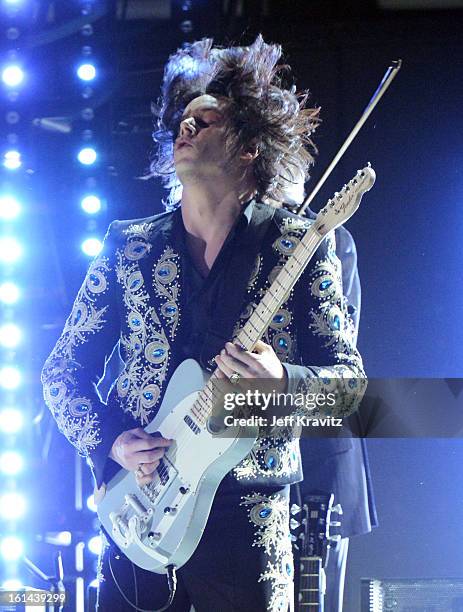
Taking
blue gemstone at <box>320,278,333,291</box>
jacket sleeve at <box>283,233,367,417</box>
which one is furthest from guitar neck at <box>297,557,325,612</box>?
blue gemstone at <box>320,278,333,291</box>

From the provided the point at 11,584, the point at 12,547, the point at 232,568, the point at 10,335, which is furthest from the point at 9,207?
the point at 232,568

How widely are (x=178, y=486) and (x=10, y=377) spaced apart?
2.20ft

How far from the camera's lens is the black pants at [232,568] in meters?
2.07

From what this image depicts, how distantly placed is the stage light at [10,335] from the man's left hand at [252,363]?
667 millimetres

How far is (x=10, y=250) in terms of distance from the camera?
257 cm

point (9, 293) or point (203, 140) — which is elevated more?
point (203, 140)

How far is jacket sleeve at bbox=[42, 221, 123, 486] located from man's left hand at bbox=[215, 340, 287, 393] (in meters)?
0.31

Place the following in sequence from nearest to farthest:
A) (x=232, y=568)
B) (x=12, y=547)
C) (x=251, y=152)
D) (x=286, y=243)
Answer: (x=232, y=568) → (x=286, y=243) → (x=251, y=152) → (x=12, y=547)

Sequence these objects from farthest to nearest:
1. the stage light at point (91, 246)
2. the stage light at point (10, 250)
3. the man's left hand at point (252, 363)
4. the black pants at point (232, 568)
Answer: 1. the stage light at point (10, 250)
2. the stage light at point (91, 246)
3. the man's left hand at point (252, 363)
4. the black pants at point (232, 568)

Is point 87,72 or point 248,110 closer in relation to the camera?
point 248,110

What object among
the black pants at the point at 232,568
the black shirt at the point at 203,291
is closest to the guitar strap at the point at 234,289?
the black shirt at the point at 203,291

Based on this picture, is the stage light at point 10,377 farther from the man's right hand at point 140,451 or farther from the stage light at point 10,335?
the man's right hand at point 140,451

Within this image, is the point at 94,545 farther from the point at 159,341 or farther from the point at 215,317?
the point at 215,317

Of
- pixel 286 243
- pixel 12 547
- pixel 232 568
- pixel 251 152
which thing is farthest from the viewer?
pixel 12 547
